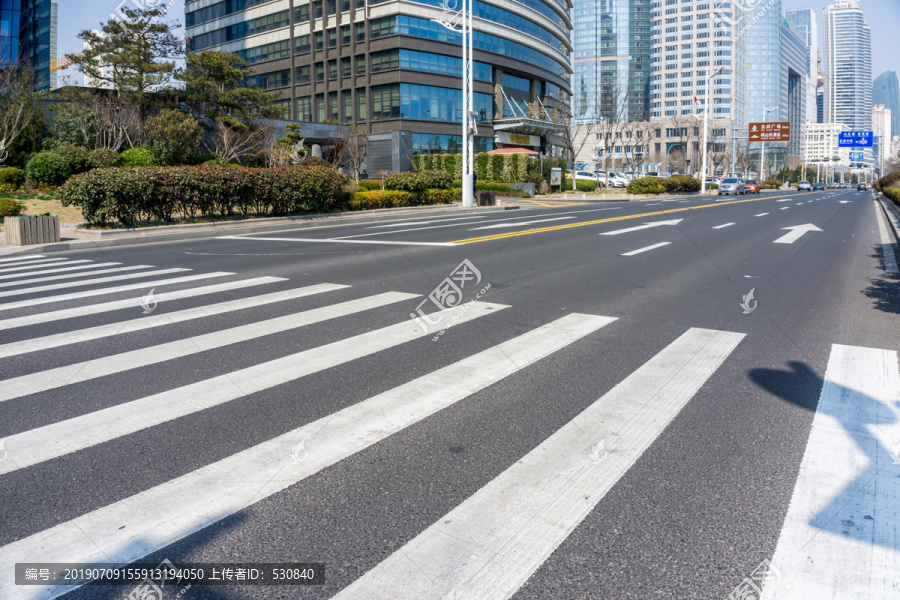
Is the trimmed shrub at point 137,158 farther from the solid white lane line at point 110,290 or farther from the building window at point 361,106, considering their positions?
the building window at point 361,106

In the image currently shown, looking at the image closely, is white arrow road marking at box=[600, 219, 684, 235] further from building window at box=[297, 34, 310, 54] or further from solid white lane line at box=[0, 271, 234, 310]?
building window at box=[297, 34, 310, 54]

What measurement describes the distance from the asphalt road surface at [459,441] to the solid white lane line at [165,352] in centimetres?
4

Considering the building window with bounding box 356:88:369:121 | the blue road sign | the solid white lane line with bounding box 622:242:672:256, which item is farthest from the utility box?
the blue road sign

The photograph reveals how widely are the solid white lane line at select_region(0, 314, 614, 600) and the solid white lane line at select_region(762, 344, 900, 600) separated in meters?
2.27

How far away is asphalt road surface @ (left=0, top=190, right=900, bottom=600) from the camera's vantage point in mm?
2797

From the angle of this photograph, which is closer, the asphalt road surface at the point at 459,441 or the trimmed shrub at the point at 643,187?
the asphalt road surface at the point at 459,441

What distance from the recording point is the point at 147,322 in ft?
23.7

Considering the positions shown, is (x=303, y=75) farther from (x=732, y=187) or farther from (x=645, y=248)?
(x=645, y=248)

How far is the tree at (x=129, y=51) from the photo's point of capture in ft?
112

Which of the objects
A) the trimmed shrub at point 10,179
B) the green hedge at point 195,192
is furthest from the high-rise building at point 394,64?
the green hedge at point 195,192

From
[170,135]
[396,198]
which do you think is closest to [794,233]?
[396,198]

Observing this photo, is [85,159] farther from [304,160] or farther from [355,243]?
[355,243]

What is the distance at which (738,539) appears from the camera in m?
2.96

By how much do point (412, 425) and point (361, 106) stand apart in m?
54.2
